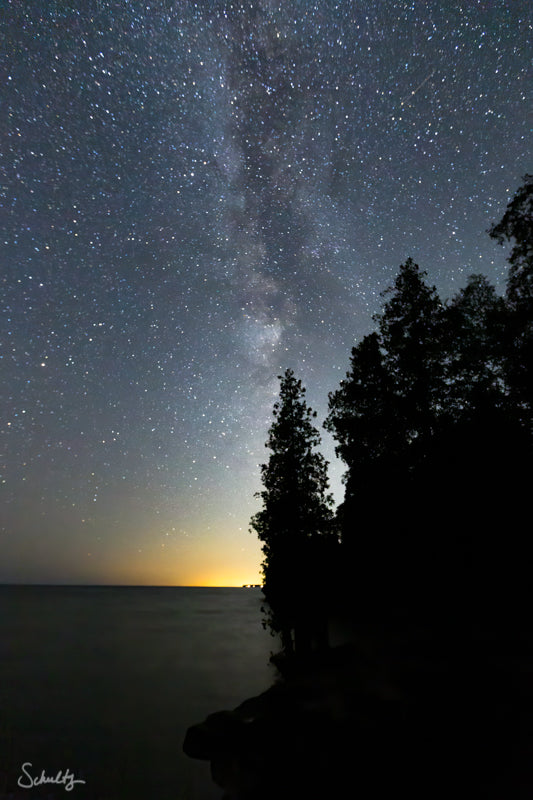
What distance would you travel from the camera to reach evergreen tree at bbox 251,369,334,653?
57.6ft

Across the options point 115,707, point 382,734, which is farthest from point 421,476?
point 115,707

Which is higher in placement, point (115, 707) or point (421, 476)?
point (421, 476)

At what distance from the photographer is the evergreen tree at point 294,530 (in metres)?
17.5

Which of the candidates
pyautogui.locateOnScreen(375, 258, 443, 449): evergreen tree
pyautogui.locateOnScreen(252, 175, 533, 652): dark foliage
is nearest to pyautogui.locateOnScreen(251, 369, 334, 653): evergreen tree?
pyautogui.locateOnScreen(252, 175, 533, 652): dark foliage

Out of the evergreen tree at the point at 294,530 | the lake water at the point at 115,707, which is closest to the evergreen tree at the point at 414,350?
the evergreen tree at the point at 294,530

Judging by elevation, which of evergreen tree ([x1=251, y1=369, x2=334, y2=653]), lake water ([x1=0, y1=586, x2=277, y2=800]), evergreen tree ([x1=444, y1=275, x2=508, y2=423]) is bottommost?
lake water ([x1=0, y1=586, x2=277, y2=800])

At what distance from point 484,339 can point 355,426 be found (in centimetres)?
656

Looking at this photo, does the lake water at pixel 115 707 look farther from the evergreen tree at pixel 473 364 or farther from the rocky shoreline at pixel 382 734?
the evergreen tree at pixel 473 364

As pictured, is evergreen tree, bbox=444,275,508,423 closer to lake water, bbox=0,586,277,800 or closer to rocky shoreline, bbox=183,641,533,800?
rocky shoreline, bbox=183,641,533,800

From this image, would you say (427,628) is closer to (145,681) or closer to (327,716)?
(327,716)

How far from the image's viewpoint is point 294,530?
18266mm

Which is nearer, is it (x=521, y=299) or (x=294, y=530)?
(x=521, y=299)
